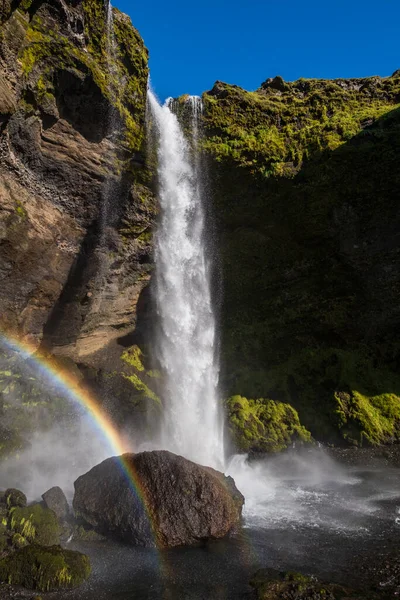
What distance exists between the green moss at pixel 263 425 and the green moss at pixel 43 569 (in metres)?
12.0

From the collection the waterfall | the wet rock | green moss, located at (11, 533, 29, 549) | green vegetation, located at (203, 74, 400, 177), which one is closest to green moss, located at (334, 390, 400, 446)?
the waterfall

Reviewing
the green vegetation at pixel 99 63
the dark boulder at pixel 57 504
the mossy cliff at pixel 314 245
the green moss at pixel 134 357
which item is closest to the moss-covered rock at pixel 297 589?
the dark boulder at pixel 57 504

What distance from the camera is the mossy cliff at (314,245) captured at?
65.0ft

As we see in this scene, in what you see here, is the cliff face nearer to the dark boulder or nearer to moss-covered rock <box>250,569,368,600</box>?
the dark boulder

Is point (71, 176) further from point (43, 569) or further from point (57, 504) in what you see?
point (43, 569)

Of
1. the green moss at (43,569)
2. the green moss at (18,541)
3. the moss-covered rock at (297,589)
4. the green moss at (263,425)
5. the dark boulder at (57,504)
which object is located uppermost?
the green moss at (263,425)

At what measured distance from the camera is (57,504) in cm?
1020

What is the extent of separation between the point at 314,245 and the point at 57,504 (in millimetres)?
16885

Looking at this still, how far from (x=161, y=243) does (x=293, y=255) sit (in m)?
7.24

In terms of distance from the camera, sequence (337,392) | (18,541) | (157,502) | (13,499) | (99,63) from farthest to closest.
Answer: (337,392), (99,63), (13,499), (157,502), (18,541)

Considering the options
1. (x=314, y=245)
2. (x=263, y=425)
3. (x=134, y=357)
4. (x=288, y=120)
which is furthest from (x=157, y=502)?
(x=288, y=120)

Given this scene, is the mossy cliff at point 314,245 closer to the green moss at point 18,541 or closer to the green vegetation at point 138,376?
the green vegetation at point 138,376

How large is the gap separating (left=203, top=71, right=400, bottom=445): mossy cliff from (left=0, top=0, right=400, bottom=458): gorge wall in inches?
2.9

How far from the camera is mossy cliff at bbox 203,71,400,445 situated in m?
19.8
